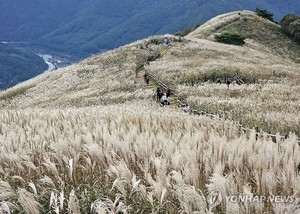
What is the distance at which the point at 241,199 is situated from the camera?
3.43 metres

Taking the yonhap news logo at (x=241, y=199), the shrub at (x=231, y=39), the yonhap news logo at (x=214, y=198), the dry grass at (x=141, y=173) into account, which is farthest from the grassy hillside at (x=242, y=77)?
the yonhap news logo at (x=214, y=198)

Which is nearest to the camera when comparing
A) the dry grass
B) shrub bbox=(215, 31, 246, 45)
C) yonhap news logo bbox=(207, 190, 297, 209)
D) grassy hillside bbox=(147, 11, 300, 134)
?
yonhap news logo bbox=(207, 190, 297, 209)

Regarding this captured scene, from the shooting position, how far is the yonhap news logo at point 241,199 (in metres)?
3.34

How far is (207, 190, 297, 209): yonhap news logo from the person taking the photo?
3.34 metres

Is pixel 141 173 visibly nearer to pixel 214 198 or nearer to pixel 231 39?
pixel 214 198

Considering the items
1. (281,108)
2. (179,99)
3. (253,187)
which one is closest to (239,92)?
(179,99)

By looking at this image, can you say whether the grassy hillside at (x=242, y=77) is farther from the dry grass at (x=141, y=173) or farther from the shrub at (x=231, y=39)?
the dry grass at (x=141, y=173)

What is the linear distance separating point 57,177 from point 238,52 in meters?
52.5

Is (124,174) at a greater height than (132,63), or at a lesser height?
greater

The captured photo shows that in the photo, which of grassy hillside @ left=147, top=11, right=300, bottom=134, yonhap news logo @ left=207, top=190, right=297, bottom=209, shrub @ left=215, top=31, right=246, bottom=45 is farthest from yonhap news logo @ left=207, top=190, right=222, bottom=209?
shrub @ left=215, top=31, right=246, bottom=45

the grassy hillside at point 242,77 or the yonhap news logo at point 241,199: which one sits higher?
the yonhap news logo at point 241,199

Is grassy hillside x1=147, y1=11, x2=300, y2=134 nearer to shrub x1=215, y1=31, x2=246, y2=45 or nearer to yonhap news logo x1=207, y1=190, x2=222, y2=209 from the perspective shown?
shrub x1=215, y1=31, x2=246, y2=45

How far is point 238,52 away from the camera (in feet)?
178

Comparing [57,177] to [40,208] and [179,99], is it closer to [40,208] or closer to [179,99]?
[40,208]
